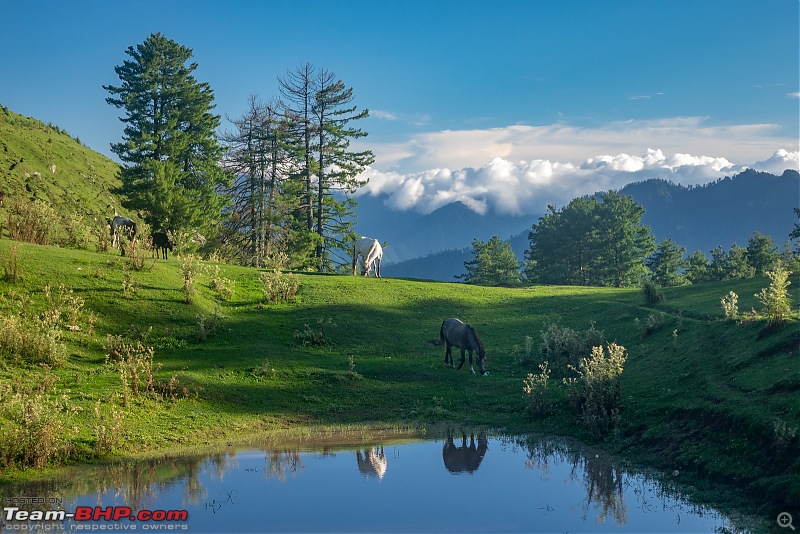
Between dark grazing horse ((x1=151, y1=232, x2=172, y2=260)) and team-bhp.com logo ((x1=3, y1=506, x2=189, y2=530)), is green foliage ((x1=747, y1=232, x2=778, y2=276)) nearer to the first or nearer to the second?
dark grazing horse ((x1=151, y1=232, x2=172, y2=260))

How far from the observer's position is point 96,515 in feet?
36.7

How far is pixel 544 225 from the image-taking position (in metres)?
87.4

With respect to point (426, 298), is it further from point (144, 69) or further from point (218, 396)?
point (144, 69)

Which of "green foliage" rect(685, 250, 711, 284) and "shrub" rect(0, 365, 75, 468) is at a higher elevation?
"green foliage" rect(685, 250, 711, 284)

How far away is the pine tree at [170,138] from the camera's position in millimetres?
49688

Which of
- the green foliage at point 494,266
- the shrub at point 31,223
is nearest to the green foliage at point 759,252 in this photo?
the green foliage at point 494,266

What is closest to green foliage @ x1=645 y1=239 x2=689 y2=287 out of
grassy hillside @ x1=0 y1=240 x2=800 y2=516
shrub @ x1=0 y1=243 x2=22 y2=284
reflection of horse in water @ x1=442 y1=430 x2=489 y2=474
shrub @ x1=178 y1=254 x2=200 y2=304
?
grassy hillside @ x1=0 y1=240 x2=800 y2=516

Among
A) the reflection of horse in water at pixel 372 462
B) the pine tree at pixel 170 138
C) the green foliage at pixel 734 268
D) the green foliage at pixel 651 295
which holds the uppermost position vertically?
the pine tree at pixel 170 138

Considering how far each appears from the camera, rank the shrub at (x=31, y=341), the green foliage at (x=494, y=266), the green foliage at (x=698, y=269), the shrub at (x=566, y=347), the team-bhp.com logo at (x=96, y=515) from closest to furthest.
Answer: the team-bhp.com logo at (x=96, y=515)
the shrub at (x=31, y=341)
the shrub at (x=566, y=347)
the green foliage at (x=698, y=269)
the green foliage at (x=494, y=266)

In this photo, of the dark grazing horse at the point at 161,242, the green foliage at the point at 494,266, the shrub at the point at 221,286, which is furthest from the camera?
the green foliage at the point at 494,266

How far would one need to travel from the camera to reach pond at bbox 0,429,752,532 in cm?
1096

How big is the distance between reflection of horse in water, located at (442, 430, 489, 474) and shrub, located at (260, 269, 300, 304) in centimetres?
1630

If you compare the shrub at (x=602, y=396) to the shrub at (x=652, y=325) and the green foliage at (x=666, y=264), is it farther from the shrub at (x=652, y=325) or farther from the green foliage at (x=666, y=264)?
the green foliage at (x=666, y=264)

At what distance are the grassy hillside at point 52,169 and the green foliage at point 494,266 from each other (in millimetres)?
46322
